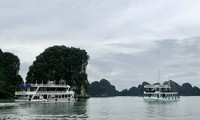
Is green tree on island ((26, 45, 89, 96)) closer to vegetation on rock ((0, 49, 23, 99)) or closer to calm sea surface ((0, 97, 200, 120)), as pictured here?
vegetation on rock ((0, 49, 23, 99))

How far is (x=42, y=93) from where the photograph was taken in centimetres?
10594

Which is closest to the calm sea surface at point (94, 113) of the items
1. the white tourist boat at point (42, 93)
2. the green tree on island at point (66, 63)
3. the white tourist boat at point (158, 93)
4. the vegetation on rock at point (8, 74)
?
the white tourist boat at point (42, 93)

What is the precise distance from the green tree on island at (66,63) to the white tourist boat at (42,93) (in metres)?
18.0

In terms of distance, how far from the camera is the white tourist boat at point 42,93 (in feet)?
337

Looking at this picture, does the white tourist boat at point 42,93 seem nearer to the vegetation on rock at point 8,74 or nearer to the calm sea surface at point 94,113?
the vegetation on rock at point 8,74

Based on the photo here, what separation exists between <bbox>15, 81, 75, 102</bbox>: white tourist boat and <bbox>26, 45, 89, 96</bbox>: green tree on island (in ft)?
59.0

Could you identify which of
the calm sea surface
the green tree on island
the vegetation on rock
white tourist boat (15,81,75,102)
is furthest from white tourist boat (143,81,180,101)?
the calm sea surface

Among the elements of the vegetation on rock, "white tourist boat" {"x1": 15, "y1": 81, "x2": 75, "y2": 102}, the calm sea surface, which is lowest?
the calm sea surface

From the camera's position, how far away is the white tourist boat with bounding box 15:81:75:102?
103 m

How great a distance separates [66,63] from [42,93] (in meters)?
34.8

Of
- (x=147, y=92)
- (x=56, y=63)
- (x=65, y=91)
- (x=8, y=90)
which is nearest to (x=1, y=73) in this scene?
(x=8, y=90)

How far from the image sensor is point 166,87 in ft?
434

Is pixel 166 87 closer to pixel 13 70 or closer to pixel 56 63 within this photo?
pixel 56 63

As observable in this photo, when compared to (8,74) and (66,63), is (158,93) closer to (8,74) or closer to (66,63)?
(66,63)
